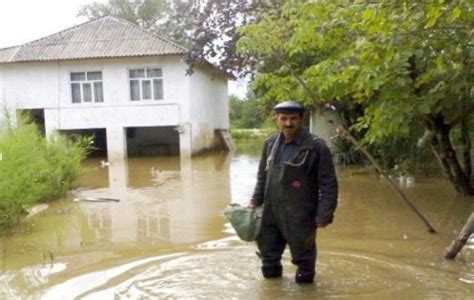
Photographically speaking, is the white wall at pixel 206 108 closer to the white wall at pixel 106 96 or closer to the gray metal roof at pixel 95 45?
the white wall at pixel 106 96

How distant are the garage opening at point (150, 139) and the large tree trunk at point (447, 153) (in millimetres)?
17325

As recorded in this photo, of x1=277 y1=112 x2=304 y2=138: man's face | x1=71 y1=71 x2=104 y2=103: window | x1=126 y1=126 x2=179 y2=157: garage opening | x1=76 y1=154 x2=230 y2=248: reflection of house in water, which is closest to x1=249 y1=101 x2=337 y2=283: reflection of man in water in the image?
x1=277 y1=112 x2=304 y2=138: man's face

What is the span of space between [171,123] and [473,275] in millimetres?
17856

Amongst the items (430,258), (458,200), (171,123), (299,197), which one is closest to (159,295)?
(299,197)

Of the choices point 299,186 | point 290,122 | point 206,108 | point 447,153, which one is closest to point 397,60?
point 290,122

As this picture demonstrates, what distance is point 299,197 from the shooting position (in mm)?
4781

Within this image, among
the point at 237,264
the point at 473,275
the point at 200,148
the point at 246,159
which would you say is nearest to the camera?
the point at 473,275

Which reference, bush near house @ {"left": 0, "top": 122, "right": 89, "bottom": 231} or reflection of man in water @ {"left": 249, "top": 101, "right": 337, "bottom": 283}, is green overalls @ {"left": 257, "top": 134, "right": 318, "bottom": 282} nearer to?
reflection of man in water @ {"left": 249, "top": 101, "right": 337, "bottom": 283}

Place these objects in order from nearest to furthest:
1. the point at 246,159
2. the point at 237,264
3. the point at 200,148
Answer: the point at 237,264
the point at 246,159
the point at 200,148

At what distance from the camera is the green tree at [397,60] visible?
18.0 ft

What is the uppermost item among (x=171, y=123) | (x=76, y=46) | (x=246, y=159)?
(x=76, y=46)

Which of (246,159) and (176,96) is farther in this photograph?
(176,96)

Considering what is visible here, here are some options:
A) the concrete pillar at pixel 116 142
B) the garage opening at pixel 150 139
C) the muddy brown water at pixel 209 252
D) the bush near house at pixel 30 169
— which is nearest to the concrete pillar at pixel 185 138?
the concrete pillar at pixel 116 142

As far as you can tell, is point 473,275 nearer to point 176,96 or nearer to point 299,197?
point 299,197
